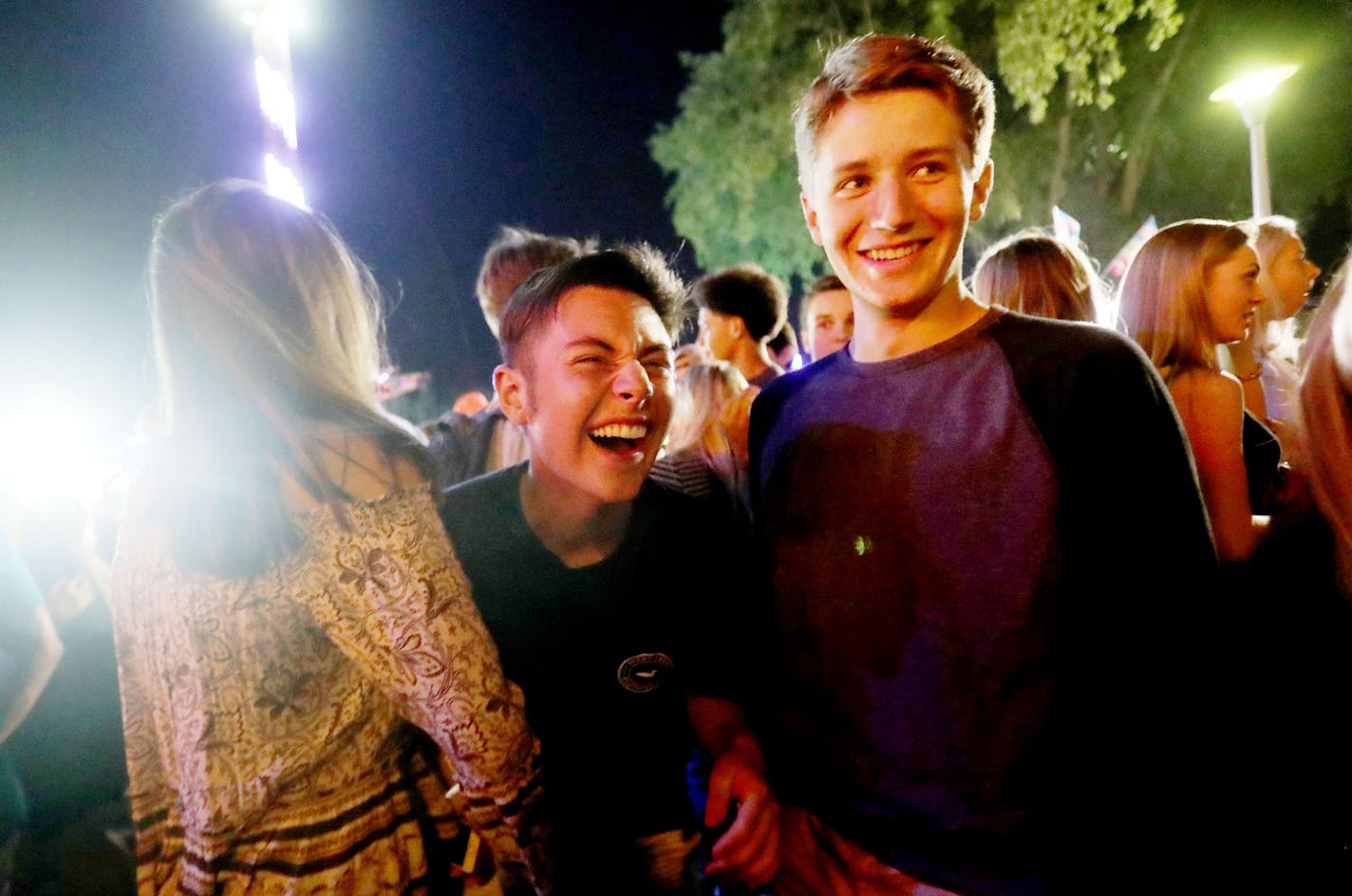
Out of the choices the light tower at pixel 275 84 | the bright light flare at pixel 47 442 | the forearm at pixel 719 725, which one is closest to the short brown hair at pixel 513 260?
the forearm at pixel 719 725

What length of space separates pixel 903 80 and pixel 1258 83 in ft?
29.3

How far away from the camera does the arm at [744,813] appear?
1.69 m

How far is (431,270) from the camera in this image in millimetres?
27031

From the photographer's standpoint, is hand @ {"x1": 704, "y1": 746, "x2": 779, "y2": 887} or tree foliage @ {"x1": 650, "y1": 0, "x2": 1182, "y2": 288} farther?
tree foliage @ {"x1": 650, "y1": 0, "x2": 1182, "y2": 288}

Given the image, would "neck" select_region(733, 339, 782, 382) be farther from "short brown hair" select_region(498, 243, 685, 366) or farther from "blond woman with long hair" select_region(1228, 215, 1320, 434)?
"blond woman with long hair" select_region(1228, 215, 1320, 434)

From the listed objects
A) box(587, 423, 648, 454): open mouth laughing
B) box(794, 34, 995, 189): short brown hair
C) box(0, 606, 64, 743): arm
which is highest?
box(794, 34, 995, 189): short brown hair

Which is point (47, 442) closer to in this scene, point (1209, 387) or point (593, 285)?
point (593, 285)

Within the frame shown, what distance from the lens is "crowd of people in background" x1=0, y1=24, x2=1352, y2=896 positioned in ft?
4.65

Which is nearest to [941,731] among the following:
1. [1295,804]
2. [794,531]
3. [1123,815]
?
[1123,815]

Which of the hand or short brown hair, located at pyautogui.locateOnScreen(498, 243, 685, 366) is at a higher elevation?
short brown hair, located at pyautogui.locateOnScreen(498, 243, 685, 366)

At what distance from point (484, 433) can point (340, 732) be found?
180 cm

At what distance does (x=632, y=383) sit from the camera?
6.37 ft

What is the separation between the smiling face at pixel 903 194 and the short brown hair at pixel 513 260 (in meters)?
1.78

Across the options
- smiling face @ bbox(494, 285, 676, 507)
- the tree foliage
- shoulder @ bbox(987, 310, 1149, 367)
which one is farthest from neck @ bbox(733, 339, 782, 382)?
the tree foliage
